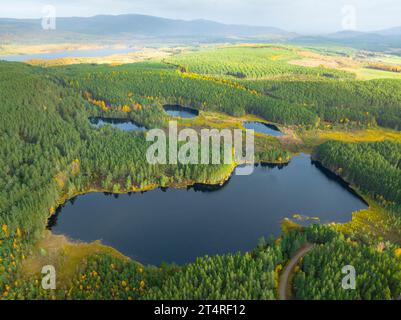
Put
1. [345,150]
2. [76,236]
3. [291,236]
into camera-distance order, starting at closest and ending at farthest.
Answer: [291,236], [76,236], [345,150]

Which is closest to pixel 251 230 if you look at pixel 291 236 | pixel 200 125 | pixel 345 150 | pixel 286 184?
pixel 291 236

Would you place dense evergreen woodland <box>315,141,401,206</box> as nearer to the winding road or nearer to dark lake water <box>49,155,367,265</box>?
dark lake water <box>49,155,367,265</box>

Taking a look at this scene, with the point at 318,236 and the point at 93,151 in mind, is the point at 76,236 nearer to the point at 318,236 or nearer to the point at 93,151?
the point at 93,151

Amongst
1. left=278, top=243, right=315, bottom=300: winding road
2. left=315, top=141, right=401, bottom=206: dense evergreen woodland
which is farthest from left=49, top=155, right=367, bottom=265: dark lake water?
left=278, top=243, right=315, bottom=300: winding road

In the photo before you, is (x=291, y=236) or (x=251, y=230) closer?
(x=291, y=236)

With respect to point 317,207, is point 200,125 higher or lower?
higher

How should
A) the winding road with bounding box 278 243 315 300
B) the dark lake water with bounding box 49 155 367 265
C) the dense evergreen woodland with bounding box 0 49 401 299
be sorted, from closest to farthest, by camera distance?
1. the dense evergreen woodland with bounding box 0 49 401 299
2. the winding road with bounding box 278 243 315 300
3. the dark lake water with bounding box 49 155 367 265
